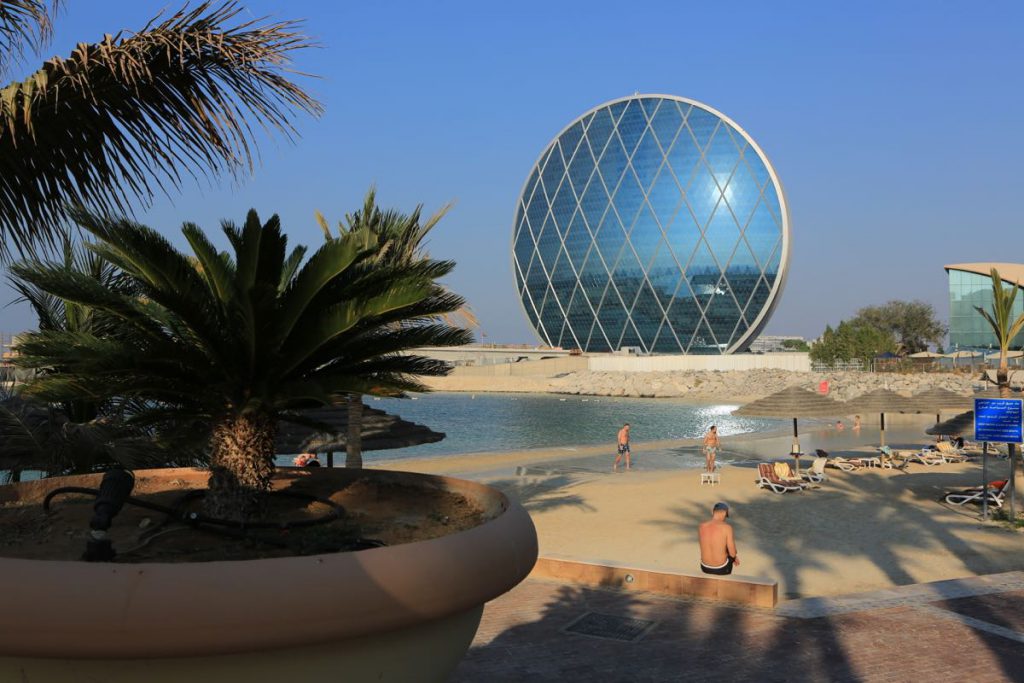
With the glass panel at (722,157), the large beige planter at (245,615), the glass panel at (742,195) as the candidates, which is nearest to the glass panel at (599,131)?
the glass panel at (722,157)

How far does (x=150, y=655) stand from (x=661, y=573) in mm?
6574

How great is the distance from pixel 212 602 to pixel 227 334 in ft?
6.46

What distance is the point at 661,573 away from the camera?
27.5 ft

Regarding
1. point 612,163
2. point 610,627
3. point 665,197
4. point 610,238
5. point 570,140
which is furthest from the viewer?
point 570,140

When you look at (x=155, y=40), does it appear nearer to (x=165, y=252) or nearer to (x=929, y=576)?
(x=165, y=252)

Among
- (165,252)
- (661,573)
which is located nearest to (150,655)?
(165,252)

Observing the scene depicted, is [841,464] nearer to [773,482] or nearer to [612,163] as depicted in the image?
[773,482]

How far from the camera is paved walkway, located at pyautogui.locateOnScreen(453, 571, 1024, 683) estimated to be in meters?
5.97

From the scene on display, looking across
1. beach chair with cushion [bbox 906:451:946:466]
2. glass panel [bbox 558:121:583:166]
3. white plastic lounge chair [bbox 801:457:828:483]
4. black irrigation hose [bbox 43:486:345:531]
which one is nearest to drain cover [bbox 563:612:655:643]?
black irrigation hose [bbox 43:486:345:531]

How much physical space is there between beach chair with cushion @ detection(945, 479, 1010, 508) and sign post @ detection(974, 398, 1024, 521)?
2.27 feet

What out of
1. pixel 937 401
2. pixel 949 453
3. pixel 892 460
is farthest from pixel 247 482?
pixel 937 401

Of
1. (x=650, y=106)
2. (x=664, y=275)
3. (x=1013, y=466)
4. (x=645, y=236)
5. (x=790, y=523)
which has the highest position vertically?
(x=650, y=106)

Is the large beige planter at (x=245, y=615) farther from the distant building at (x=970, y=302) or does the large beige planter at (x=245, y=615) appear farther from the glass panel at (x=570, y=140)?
the glass panel at (x=570, y=140)

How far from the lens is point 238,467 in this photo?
4160 mm
